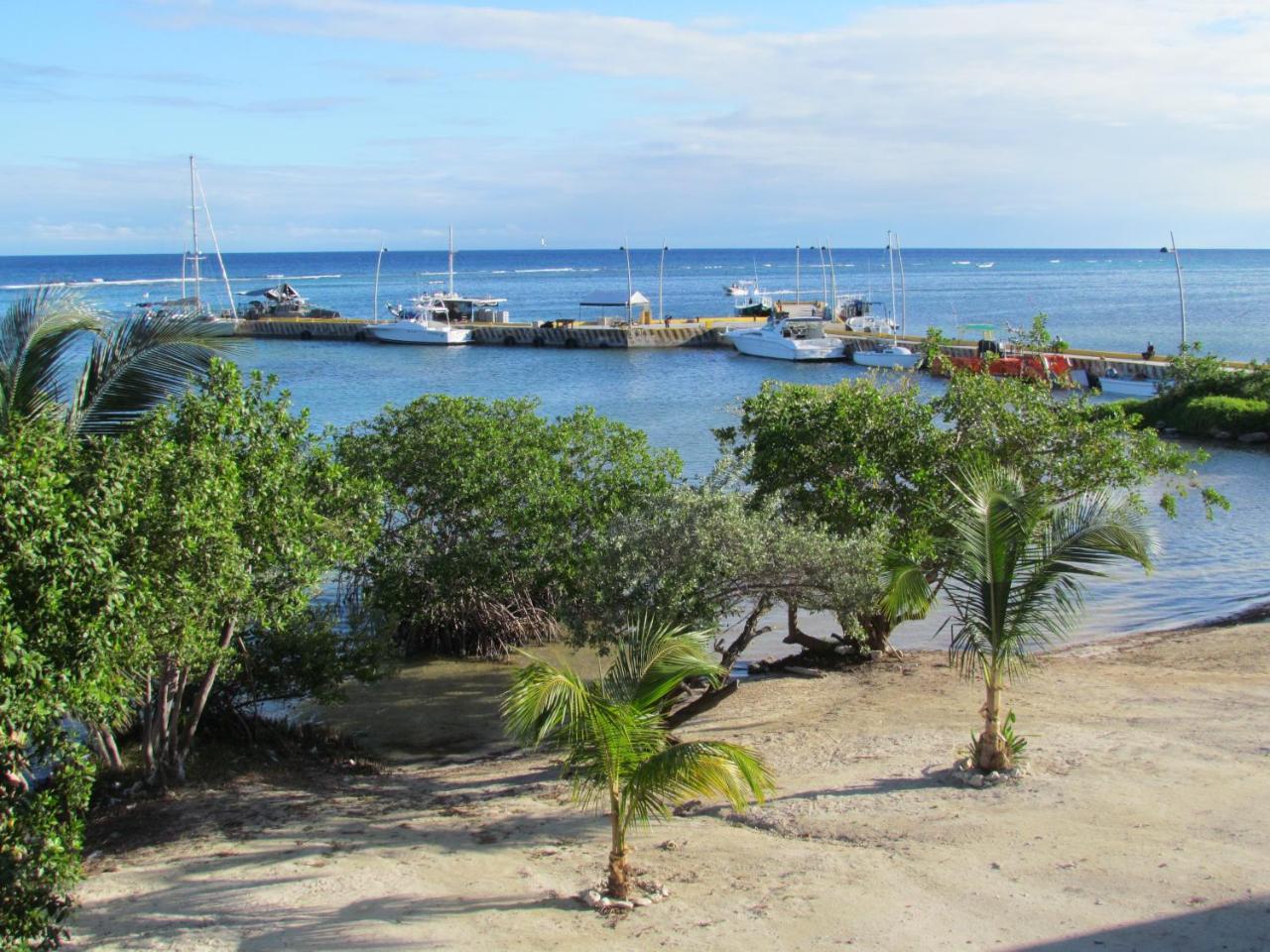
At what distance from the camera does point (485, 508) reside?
55.2ft

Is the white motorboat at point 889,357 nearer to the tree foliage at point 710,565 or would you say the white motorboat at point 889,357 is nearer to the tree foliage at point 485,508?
the tree foliage at point 485,508

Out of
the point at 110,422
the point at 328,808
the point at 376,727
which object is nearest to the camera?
the point at 110,422

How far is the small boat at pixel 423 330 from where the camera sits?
77.8m

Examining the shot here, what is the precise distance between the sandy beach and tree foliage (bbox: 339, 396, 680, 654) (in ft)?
10.4

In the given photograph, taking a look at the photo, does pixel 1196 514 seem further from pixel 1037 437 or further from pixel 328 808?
pixel 328 808

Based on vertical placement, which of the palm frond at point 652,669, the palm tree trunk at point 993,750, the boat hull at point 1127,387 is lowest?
the palm tree trunk at point 993,750

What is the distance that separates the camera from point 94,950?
26.2ft

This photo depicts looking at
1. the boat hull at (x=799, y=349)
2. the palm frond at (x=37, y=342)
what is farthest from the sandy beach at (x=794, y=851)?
the boat hull at (x=799, y=349)

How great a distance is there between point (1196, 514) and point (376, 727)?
66.8ft

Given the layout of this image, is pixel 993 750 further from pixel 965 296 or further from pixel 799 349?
pixel 965 296

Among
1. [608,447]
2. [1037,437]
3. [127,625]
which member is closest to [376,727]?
[608,447]

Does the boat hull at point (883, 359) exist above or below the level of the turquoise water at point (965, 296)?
below

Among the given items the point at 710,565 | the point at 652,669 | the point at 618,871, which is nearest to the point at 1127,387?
the point at 710,565

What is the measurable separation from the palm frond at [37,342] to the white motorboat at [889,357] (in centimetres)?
5192
